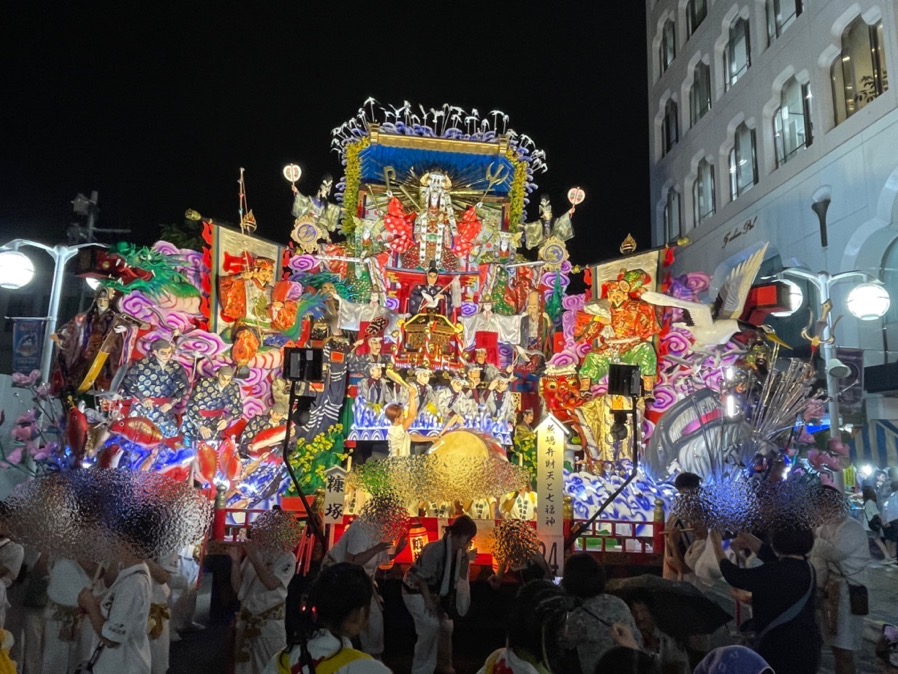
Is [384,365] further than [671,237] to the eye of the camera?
No

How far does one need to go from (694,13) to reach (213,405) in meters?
21.7

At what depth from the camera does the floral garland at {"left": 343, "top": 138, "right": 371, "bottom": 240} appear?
1719 cm

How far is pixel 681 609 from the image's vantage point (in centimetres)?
296

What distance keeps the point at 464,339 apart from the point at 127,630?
1278 centimetres

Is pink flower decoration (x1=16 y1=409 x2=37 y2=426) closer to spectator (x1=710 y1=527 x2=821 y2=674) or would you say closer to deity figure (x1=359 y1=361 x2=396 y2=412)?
deity figure (x1=359 y1=361 x2=396 y2=412)

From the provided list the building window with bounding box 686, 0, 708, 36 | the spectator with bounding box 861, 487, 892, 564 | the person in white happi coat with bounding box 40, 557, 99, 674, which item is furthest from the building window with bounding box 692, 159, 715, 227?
the person in white happi coat with bounding box 40, 557, 99, 674

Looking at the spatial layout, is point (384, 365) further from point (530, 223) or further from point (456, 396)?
point (530, 223)

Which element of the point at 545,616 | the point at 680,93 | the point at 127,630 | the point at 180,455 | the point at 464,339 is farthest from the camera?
the point at 680,93

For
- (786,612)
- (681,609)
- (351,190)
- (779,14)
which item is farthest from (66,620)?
(779,14)

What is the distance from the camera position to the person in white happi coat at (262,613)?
4445 mm

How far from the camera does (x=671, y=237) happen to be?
78.4 ft

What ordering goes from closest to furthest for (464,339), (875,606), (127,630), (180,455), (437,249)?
(127,630) < (875,606) < (180,455) < (464,339) < (437,249)

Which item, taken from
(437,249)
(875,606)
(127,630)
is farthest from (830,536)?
(437,249)

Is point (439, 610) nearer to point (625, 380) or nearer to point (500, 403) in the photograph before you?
point (625, 380)
